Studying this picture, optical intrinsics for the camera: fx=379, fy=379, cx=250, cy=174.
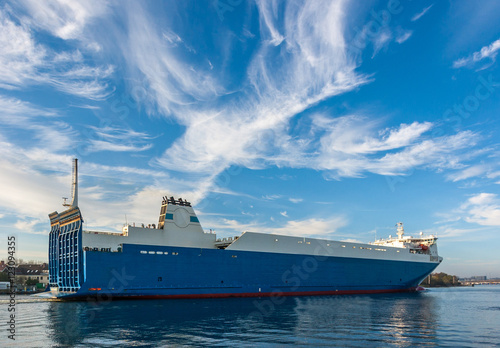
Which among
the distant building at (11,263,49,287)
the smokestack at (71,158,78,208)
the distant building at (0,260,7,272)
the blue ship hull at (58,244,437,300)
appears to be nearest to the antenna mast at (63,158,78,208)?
the smokestack at (71,158,78,208)

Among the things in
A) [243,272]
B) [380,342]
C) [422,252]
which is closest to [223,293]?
[243,272]

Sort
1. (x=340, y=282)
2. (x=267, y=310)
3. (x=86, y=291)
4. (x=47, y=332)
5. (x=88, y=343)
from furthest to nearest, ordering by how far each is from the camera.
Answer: (x=340, y=282) < (x=86, y=291) < (x=267, y=310) < (x=47, y=332) < (x=88, y=343)

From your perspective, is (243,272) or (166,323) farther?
(243,272)

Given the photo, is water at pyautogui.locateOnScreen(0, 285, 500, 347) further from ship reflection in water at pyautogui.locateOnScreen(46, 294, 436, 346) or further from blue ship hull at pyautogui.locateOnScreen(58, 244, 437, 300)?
blue ship hull at pyautogui.locateOnScreen(58, 244, 437, 300)

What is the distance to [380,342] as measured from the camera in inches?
671

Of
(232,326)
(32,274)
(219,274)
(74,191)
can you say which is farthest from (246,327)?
(32,274)

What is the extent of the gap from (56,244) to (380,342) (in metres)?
32.6

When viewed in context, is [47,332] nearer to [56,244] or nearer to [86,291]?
[86,291]

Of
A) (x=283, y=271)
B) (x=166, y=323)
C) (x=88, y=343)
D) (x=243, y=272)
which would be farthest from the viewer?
(x=283, y=271)

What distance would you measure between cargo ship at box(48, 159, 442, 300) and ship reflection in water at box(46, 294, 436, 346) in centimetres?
410

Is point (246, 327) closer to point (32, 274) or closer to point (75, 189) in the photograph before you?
point (75, 189)

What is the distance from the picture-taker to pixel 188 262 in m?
36.7

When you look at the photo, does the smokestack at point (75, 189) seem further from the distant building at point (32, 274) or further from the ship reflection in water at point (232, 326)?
the distant building at point (32, 274)

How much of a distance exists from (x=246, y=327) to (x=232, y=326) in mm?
794
